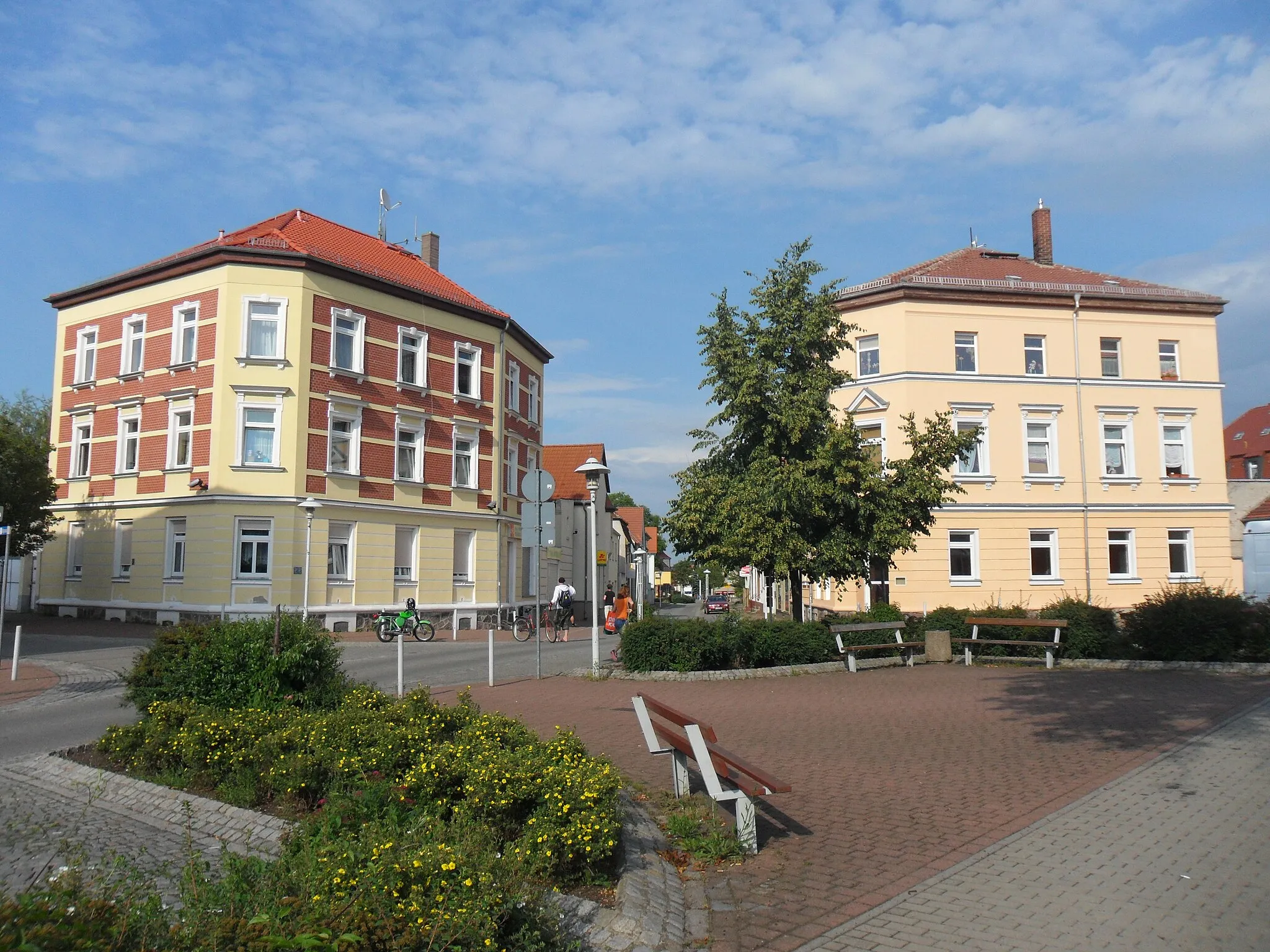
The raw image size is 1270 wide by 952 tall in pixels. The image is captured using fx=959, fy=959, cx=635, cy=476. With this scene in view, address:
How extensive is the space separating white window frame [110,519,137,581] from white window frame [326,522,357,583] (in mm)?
6755

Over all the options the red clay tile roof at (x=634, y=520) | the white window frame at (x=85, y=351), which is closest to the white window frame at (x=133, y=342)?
the white window frame at (x=85, y=351)

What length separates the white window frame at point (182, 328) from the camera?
29828 mm

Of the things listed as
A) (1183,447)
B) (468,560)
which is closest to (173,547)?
(468,560)

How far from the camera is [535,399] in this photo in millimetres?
41469

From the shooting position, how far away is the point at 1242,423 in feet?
218

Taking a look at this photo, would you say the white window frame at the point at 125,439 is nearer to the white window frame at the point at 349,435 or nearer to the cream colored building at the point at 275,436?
the cream colored building at the point at 275,436

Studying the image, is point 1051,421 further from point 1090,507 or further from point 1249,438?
point 1249,438

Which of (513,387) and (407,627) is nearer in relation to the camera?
(407,627)

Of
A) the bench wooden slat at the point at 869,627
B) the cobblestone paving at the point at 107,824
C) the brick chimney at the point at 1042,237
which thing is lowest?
the cobblestone paving at the point at 107,824

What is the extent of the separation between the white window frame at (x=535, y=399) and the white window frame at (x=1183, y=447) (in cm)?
2447

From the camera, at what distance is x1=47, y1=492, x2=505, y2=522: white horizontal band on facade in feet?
93.4

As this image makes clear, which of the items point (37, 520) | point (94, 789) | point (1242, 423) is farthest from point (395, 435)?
point (1242, 423)

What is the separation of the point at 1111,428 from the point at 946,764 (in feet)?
99.8

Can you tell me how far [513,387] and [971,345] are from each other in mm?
17436
